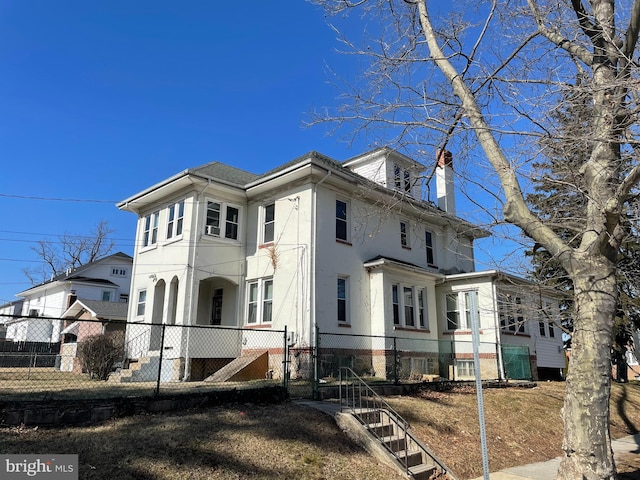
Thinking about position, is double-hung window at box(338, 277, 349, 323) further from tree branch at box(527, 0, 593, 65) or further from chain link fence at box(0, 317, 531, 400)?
tree branch at box(527, 0, 593, 65)

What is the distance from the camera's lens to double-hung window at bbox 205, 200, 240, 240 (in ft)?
57.0

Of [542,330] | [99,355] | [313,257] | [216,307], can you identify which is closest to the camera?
[99,355]

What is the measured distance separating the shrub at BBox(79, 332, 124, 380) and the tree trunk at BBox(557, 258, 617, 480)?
14.1 metres

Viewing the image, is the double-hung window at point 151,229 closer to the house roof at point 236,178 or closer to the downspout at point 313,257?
the house roof at point 236,178

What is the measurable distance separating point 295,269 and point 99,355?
23.6ft

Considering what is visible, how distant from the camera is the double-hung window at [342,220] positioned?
1716 cm

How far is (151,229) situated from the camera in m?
19.4

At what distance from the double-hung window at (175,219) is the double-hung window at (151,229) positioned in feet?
3.08

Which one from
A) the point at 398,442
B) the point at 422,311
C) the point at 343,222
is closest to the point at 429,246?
the point at 422,311

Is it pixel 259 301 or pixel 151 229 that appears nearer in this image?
pixel 259 301

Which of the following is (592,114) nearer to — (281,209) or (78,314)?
(281,209)

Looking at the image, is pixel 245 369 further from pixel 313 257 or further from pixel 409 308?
pixel 409 308

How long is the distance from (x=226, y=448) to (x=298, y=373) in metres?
8.75

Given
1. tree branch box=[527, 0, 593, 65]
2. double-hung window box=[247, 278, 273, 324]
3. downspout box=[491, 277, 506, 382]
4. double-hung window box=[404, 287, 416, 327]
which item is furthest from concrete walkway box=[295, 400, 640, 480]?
double-hung window box=[404, 287, 416, 327]
